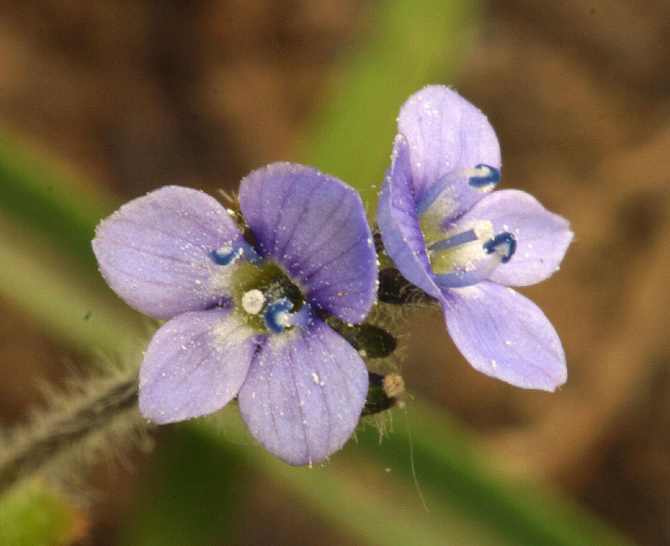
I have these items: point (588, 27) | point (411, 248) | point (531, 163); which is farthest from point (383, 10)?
point (411, 248)

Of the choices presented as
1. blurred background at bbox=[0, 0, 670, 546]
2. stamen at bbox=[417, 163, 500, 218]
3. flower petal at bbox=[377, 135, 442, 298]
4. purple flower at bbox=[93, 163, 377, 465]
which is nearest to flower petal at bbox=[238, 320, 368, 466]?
purple flower at bbox=[93, 163, 377, 465]

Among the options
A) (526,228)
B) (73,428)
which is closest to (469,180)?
(526,228)

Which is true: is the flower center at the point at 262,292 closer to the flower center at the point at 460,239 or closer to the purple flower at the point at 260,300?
the purple flower at the point at 260,300

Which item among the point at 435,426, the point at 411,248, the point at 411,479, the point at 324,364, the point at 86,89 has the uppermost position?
the point at 411,248

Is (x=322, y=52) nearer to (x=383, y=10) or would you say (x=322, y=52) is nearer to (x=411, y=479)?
(x=383, y=10)

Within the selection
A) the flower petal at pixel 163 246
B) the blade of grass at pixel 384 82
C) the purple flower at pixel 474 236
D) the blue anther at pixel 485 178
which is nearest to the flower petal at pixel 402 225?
the purple flower at pixel 474 236

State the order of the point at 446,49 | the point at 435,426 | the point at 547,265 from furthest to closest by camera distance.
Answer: the point at 446,49 → the point at 435,426 → the point at 547,265
